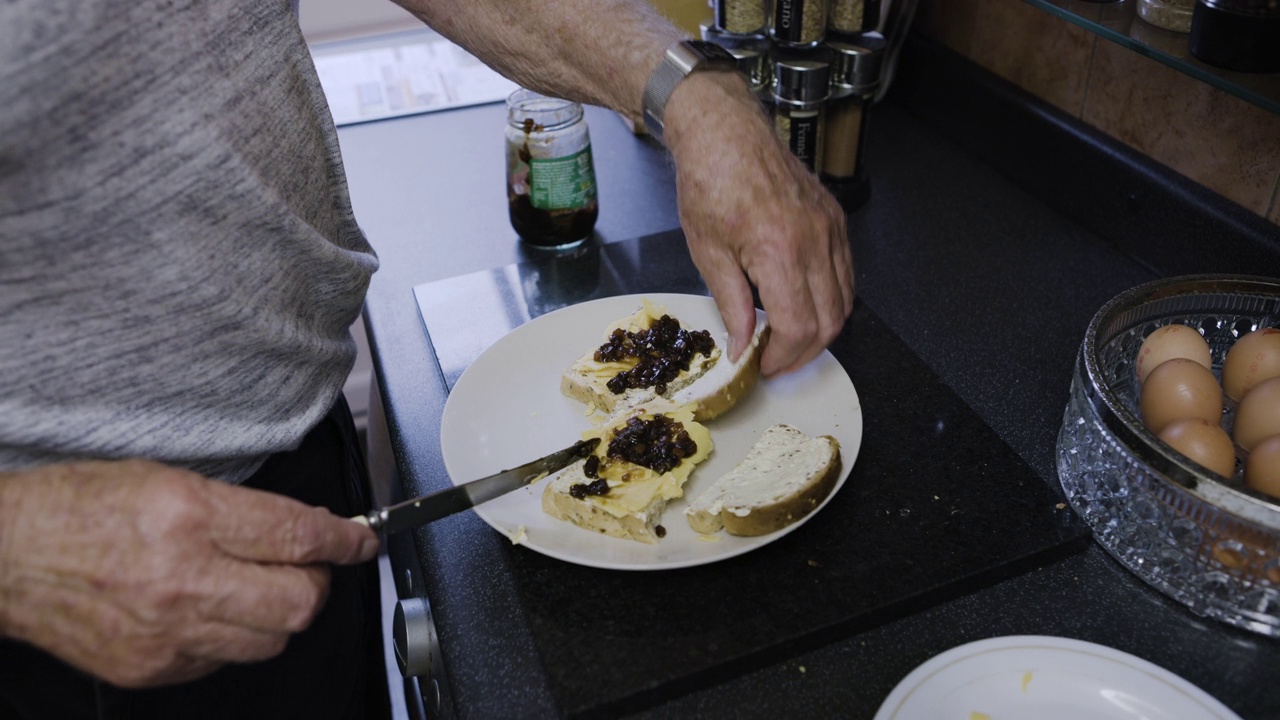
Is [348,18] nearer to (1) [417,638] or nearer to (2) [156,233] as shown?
(2) [156,233]

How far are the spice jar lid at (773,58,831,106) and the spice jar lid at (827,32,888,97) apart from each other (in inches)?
1.0

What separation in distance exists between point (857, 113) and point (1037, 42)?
33 centimetres

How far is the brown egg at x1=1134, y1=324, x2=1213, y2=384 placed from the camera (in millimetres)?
985

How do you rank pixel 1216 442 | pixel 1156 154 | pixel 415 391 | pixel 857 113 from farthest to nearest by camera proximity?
pixel 857 113 → pixel 1156 154 → pixel 415 391 → pixel 1216 442

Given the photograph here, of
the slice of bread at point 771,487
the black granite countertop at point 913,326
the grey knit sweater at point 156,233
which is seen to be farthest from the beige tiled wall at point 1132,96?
the grey knit sweater at point 156,233

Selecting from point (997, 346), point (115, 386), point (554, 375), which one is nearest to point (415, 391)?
point (554, 375)

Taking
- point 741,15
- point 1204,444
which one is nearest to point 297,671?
point 1204,444

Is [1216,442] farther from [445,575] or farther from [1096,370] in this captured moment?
[445,575]

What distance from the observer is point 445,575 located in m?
0.98

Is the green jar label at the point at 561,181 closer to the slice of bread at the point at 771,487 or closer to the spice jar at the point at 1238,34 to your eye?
the slice of bread at the point at 771,487

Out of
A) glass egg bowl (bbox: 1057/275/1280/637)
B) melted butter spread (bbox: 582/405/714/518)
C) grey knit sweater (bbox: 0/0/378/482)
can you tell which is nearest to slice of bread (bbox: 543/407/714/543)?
melted butter spread (bbox: 582/405/714/518)

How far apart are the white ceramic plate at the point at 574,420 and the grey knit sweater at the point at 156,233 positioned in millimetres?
210

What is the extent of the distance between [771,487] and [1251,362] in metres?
0.52

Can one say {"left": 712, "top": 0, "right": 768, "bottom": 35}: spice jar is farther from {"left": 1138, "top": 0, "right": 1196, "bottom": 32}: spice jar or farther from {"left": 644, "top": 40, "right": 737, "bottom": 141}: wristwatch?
{"left": 1138, "top": 0, "right": 1196, "bottom": 32}: spice jar
